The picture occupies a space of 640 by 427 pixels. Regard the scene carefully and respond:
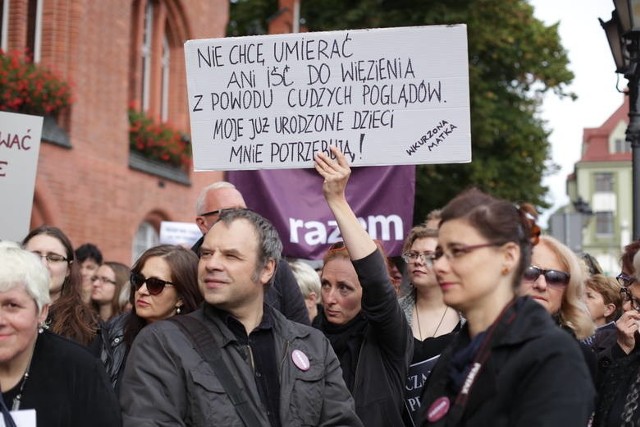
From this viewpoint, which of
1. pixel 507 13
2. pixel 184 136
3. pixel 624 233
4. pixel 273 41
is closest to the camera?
pixel 273 41

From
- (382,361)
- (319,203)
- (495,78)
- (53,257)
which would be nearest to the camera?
(382,361)

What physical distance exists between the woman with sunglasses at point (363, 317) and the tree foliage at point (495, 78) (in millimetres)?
16226

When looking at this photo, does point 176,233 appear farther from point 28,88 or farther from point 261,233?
point 261,233

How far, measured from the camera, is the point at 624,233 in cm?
8325

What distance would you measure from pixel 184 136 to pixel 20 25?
4987 mm

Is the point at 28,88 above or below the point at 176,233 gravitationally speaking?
above

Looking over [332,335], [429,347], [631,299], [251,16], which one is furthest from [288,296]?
[251,16]

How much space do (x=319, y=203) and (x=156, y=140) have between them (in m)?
11.4

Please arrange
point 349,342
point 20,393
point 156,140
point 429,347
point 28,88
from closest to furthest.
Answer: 1. point 20,393
2. point 349,342
3. point 429,347
4. point 28,88
5. point 156,140

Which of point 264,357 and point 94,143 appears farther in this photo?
point 94,143

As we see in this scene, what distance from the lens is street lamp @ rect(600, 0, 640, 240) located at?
27.0 feet

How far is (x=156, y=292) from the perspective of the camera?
493 centimetres

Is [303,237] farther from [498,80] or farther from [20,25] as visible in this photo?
[498,80]

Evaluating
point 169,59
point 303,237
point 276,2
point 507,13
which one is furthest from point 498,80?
point 303,237
